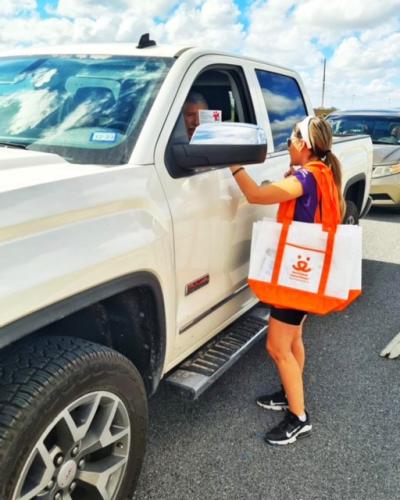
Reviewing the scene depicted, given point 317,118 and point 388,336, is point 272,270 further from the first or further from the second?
point 388,336

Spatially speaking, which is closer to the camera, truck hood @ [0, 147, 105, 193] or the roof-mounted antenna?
truck hood @ [0, 147, 105, 193]

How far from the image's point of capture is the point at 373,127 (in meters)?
9.70

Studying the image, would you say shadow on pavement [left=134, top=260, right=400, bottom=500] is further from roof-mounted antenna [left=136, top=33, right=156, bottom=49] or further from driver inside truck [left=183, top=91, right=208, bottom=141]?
roof-mounted antenna [left=136, top=33, right=156, bottom=49]

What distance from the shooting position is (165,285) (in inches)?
93.5

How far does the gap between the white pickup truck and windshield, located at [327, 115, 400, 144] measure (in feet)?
21.8

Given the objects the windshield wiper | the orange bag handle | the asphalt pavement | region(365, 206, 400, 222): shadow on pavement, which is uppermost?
the windshield wiper

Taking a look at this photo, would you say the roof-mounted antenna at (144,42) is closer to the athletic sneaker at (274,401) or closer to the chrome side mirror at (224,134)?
the chrome side mirror at (224,134)

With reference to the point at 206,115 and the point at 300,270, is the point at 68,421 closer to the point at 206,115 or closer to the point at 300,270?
the point at 300,270

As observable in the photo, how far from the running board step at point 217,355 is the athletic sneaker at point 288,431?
1.40 feet

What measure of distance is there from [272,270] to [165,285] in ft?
2.16

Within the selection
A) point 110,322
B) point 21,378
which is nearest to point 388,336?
point 110,322

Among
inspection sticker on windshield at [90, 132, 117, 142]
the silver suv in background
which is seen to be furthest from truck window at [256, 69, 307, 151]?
the silver suv in background

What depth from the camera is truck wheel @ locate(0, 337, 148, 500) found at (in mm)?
1635

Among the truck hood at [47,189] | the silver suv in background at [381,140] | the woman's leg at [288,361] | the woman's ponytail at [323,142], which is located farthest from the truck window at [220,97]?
the silver suv in background at [381,140]
